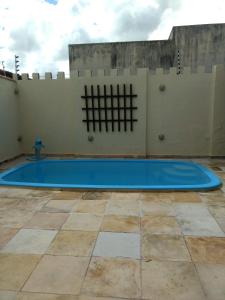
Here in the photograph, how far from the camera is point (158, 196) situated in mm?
3689

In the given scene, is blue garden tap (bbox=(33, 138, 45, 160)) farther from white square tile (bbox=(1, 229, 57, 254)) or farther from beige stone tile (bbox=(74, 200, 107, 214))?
white square tile (bbox=(1, 229, 57, 254))

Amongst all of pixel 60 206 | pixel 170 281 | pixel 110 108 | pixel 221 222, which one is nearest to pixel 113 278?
pixel 170 281

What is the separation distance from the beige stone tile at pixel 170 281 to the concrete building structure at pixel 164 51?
9.25 meters

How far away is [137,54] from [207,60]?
2893 millimetres

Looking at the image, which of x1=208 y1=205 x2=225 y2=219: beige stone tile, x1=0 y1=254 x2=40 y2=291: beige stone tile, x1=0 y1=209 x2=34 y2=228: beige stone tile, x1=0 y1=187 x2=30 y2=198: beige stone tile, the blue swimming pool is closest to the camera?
x1=0 y1=254 x2=40 y2=291: beige stone tile

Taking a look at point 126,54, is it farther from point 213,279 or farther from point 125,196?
point 213,279

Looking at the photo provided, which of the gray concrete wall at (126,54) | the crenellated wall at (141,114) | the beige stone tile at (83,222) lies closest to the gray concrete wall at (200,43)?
the gray concrete wall at (126,54)

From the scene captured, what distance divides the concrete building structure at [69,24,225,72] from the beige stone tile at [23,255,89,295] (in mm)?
9416

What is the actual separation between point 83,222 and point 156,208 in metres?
1.00

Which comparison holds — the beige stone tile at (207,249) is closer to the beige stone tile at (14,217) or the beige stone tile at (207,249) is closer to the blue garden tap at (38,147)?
the beige stone tile at (14,217)

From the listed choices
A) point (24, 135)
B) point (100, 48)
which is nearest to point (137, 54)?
point (100, 48)

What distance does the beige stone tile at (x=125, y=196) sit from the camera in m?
3.62

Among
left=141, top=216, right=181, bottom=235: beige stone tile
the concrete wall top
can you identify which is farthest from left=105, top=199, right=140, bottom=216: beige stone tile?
the concrete wall top

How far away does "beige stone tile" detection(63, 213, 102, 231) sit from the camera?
2.71m
